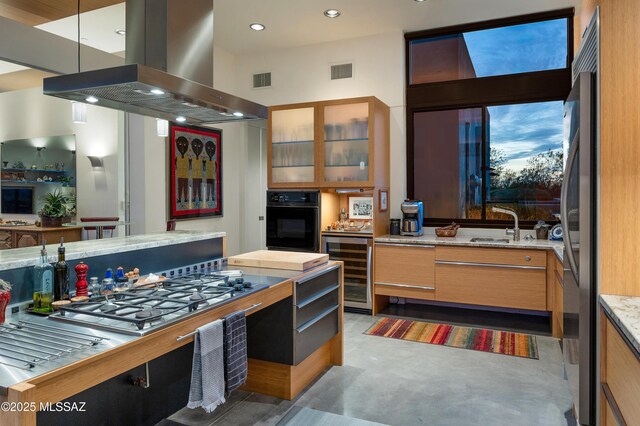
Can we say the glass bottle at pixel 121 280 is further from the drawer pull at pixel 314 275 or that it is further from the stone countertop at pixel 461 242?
the stone countertop at pixel 461 242

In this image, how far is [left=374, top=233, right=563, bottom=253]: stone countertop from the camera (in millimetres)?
4148

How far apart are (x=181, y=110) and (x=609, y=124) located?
216 cm

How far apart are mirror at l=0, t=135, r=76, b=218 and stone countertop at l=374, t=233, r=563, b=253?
4.00m

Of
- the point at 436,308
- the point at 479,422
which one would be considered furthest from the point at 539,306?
the point at 479,422

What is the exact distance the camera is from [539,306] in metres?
4.17

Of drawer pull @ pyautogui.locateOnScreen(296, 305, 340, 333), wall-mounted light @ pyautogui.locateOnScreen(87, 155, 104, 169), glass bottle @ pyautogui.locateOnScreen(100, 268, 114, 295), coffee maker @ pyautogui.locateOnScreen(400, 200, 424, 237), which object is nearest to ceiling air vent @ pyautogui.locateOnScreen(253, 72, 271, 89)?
wall-mounted light @ pyautogui.locateOnScreen(87, 155, 104, 169)

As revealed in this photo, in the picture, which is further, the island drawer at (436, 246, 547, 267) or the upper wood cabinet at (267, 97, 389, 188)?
the upper wood cabinet at (267, 97, 389, 188)

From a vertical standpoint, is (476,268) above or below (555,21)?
below

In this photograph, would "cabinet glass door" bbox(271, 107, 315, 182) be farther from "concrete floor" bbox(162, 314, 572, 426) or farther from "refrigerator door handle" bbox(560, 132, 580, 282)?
"refrigerator door handle" bbox(560, 132, 580, 282)

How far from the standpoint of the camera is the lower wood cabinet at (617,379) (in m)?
1.46

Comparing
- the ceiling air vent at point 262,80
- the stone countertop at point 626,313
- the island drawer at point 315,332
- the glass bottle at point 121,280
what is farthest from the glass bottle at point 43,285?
the ceiling air vent at point 262,80

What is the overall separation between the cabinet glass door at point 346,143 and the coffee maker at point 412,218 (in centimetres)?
59

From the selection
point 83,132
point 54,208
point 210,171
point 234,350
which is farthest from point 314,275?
point 83,132

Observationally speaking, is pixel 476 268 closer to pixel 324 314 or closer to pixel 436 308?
pixel 436 308
